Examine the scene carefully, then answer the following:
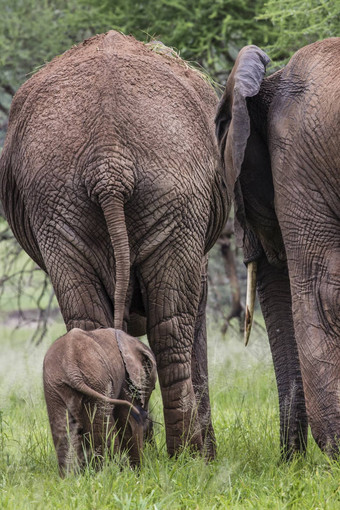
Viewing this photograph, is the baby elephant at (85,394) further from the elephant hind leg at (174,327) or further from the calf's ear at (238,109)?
the calf's ear at (238,109)

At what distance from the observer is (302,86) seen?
15.1ft

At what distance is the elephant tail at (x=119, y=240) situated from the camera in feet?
15.5

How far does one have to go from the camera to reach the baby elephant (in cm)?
446

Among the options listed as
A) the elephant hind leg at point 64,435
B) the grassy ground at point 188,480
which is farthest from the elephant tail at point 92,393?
the grassy ground at point 188,480

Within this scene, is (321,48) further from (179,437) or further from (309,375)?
(179,437)

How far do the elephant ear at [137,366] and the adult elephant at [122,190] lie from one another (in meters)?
0.13

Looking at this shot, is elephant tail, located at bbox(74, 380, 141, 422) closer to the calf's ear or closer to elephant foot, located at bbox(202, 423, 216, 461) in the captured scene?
elephant foot, located at bbox(202, 423, 216, 461)

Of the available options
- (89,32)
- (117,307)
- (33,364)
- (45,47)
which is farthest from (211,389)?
(89,32)

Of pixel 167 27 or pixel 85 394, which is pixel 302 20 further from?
pixel 85 394

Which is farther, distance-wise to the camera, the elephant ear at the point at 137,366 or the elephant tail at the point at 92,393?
the elephant ear at the point at 137,366

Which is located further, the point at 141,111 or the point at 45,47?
the point at 45,47

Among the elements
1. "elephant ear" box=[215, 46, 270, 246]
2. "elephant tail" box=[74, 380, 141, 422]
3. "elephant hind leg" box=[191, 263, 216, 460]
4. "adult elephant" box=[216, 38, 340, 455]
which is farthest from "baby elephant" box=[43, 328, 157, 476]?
"elephant hind leg" box=[191, 263, 216, 460]

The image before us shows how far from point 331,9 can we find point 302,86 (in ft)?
14.2

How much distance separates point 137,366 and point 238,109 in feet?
4.21
